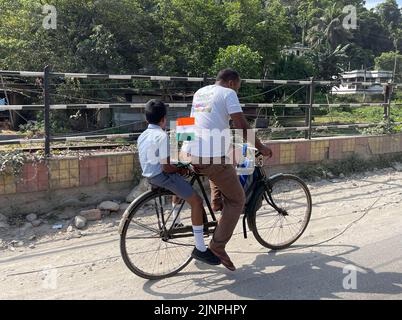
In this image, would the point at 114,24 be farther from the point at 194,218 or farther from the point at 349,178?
the point at 194,218

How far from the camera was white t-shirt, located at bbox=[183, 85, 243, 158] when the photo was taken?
3.61 meters

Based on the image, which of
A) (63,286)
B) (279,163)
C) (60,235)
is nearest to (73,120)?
(279,163)

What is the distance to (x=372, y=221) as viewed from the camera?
17.6 feet

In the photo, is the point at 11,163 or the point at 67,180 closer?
the point at 11,163

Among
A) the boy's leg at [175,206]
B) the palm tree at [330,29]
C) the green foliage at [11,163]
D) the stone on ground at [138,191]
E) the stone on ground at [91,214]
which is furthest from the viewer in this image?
the palm tree at [330,29]

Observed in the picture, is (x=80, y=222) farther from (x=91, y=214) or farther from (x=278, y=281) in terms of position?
(x=278, y=281)

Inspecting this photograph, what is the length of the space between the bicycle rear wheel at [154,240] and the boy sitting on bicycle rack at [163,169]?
0.39ft

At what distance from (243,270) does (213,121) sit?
1415mm

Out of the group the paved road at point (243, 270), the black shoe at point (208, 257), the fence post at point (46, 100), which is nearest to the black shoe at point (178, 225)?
the black shoe at point (208, 257)

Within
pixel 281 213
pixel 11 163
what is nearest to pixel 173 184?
pixel 281 213

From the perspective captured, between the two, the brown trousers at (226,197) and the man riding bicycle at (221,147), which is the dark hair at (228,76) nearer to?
the man riding bicycle at (221,147)

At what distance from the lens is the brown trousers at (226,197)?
3.75 m

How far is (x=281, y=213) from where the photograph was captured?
4555mm

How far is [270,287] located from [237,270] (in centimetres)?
44
